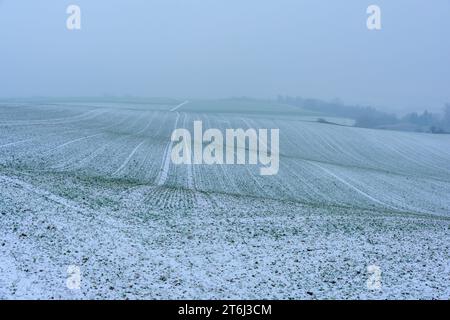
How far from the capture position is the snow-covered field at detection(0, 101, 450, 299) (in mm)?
14367

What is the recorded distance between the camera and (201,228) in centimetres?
2039

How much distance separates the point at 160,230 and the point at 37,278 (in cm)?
688

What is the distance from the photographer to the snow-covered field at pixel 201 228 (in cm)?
1437

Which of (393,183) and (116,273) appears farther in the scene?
(393,183)

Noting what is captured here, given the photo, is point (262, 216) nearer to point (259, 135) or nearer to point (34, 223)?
point (34, 223)

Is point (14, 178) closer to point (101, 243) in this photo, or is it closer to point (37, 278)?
point (101, 243)

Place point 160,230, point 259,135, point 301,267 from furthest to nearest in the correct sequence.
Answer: point 259,135 < point 160,230 < point 301,267

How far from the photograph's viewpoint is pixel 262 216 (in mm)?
23359
